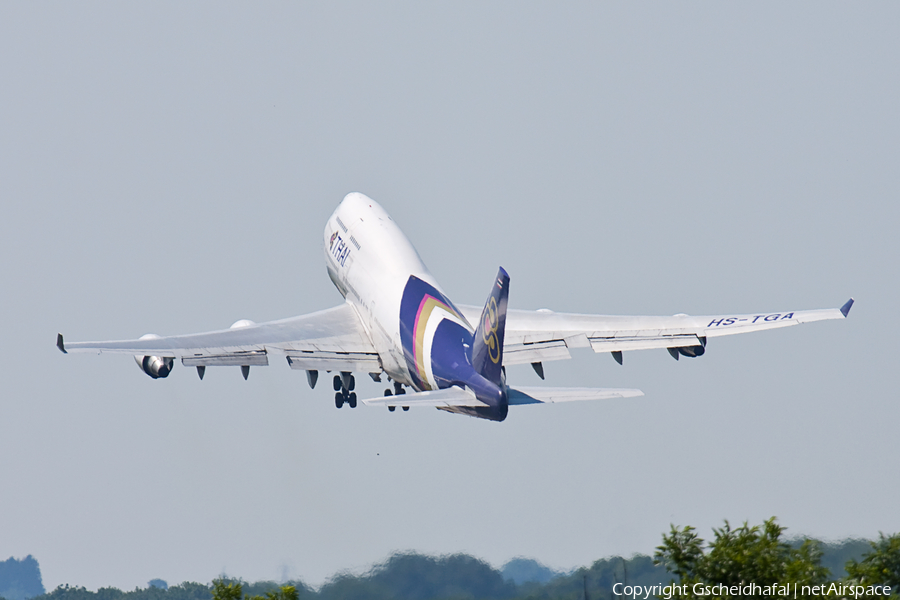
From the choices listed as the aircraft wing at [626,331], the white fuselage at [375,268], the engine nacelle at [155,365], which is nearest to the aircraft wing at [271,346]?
the white fuselage at [375,268]

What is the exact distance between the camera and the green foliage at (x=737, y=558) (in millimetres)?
26625

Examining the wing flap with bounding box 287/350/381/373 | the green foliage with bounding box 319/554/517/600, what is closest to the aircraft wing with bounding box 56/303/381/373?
the wing flap with bounding box 287/350/381/373

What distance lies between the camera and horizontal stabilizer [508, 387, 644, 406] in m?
36.8

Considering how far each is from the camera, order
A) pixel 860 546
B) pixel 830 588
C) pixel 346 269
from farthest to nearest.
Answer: pixel 346 269 → pixel 860 546 → pixel 830 588

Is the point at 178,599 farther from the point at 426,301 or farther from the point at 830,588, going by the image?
the point at 830,588

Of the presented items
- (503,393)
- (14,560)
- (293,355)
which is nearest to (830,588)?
(503,393)

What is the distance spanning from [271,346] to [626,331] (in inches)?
532

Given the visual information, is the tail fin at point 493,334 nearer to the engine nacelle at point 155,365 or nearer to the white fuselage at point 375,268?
the white fuselage at point 375,268

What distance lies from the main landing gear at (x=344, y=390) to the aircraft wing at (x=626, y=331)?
8125mm

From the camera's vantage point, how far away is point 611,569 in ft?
139

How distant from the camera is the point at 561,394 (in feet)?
127

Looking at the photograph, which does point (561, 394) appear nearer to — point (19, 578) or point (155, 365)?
point (155, 365)

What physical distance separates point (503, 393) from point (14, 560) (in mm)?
65741

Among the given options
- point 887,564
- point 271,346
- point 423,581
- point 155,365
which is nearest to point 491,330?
point 423,581
